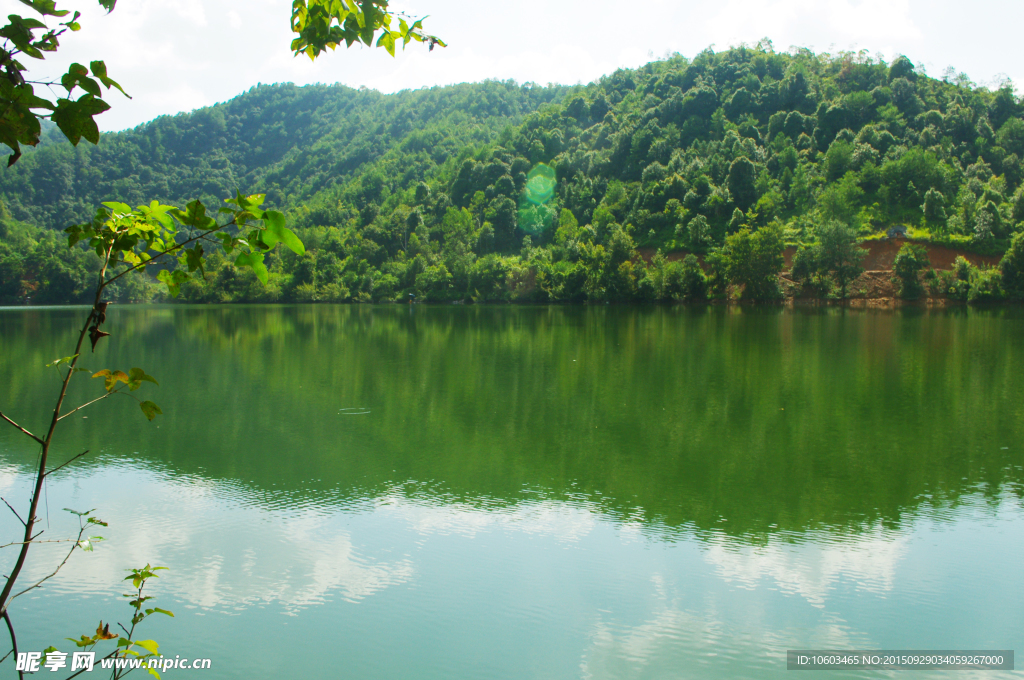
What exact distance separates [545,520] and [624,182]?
92.0m

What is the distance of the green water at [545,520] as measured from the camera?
5.25 m

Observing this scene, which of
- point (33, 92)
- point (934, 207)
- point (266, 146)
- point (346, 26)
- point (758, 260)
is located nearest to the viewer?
point (33, 92)

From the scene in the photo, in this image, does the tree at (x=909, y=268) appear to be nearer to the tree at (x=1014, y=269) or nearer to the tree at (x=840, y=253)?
the tree at (x=840, y=253)

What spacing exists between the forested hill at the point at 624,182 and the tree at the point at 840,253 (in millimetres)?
1020

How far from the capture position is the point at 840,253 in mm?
63188

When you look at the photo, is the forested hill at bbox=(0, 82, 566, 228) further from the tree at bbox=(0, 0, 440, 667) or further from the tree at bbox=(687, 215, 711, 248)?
the tree at bbox=(0, 0, 440, 667)

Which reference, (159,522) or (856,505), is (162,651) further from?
(856,505)

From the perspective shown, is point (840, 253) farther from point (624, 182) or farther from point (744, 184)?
point (624, 182)

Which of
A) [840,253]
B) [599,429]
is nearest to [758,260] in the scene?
[840,253]

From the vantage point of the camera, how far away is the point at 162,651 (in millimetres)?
5168

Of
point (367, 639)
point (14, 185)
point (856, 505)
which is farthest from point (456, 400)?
point (14, 185)

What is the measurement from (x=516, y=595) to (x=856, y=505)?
15.4ft

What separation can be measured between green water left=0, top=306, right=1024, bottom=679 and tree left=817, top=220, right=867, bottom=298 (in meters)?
49.6

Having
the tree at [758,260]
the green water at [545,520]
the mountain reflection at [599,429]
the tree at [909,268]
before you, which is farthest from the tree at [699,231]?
the green water at [545,520]
